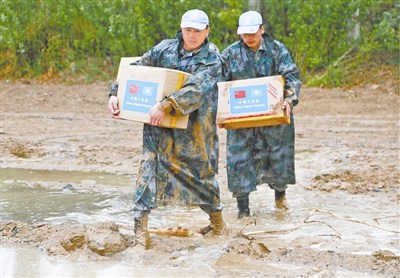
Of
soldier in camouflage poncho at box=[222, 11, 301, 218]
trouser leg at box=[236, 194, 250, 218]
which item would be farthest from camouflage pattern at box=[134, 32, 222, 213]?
trouser leg at box=[236, 194, 250, 218]

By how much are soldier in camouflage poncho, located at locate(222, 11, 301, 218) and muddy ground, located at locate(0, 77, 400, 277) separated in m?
0.32

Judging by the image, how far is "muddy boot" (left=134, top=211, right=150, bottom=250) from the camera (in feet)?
21.3

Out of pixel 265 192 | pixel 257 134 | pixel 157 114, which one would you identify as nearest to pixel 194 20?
pixel 157 114

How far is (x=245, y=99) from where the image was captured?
736 cm

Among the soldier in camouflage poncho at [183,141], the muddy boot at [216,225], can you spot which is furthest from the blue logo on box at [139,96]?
the muddy boot at [216,225]

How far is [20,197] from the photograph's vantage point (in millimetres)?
8719

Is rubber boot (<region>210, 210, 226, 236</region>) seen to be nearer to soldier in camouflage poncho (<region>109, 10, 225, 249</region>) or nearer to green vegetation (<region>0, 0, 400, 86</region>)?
soldier in camouflage poncho (<region>109, 10, 225, 249</region>)

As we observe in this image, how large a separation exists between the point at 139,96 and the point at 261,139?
176 centimetres

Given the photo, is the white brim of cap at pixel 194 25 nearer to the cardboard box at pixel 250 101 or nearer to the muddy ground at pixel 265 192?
the cardboard box at pixel 250 101

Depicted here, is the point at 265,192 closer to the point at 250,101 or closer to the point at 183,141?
the point at 250,101

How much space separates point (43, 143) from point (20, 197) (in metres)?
3.19

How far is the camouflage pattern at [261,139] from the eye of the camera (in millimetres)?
7621

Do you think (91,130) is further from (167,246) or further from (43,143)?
(167,246)

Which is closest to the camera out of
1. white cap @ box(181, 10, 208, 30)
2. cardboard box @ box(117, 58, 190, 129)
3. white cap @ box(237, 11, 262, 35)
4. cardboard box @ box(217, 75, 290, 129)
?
cardboard box @ box(117, 58, 190, 129)
